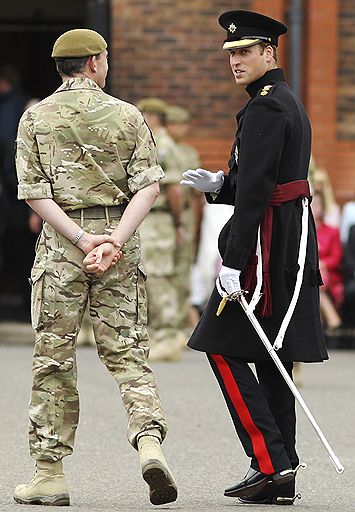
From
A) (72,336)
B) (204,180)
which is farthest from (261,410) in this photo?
(204,180)

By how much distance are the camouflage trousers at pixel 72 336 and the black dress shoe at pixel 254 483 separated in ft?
1.43

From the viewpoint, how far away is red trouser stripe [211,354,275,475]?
20.6 feet

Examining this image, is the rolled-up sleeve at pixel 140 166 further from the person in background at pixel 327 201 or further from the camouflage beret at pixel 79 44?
the person in background at pixel 327 201

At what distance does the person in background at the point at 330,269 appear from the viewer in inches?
529

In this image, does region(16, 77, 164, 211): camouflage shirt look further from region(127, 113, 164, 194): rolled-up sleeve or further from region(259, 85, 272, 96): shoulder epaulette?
region(259, 85, 272, 96): shoulder epaulette

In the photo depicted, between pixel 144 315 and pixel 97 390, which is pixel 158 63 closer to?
pixel 97 390

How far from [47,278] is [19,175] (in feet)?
1.40

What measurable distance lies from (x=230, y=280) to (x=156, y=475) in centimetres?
83

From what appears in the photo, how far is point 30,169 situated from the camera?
6203 mm

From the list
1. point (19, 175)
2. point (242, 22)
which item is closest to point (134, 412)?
point (19, 175)

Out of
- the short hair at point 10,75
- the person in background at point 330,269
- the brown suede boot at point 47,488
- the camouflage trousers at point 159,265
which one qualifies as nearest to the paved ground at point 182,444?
the brown suede boot at point 47,488

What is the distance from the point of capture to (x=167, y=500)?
6.04 meters

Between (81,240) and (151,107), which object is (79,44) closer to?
(81,240)

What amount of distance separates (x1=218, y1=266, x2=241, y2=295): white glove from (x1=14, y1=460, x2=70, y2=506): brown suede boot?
0.98 metres
